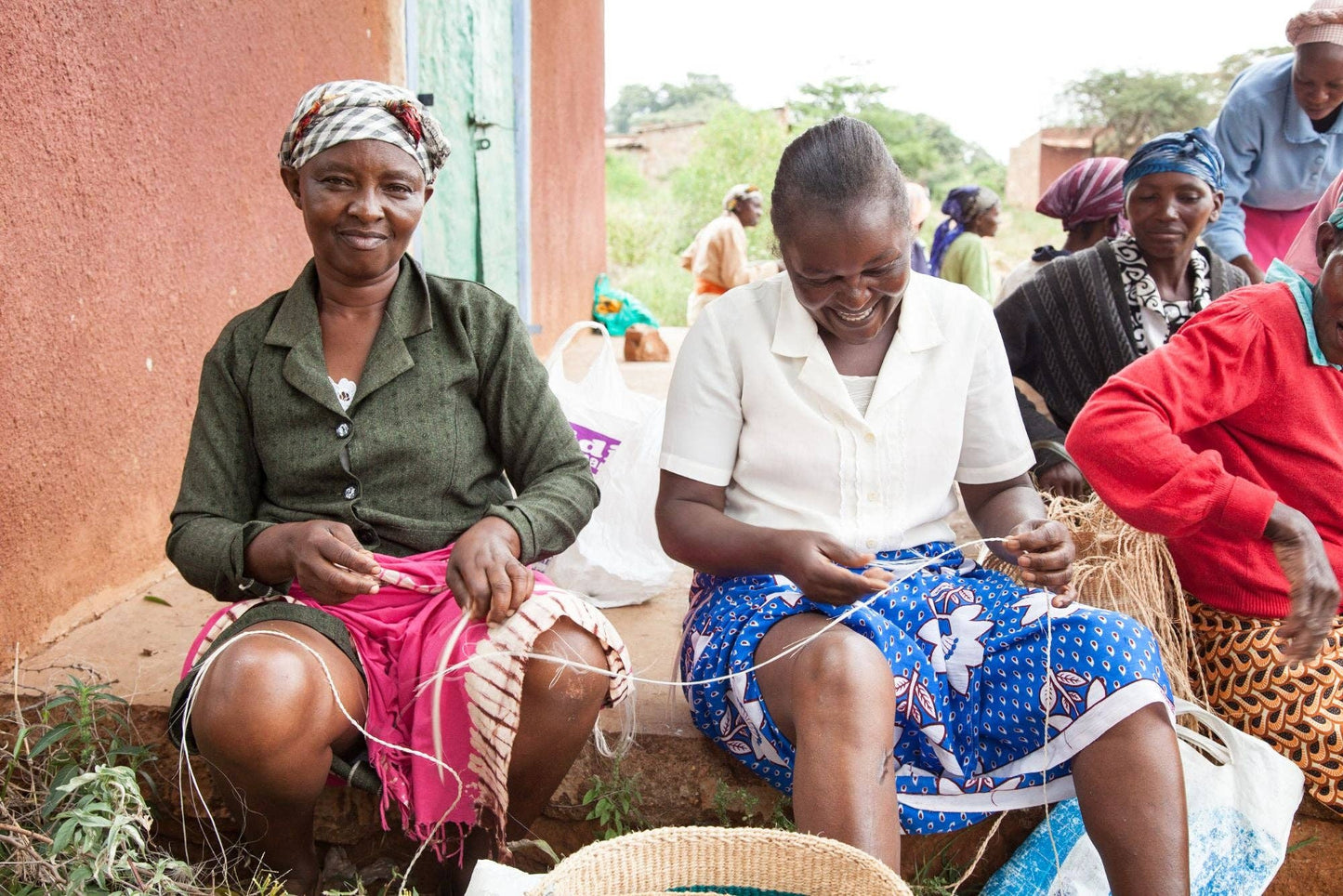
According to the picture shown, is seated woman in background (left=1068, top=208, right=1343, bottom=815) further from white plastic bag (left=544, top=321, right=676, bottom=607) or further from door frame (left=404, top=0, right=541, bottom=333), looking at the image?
door frame (left=404, top=0, right=541, bottom=333)

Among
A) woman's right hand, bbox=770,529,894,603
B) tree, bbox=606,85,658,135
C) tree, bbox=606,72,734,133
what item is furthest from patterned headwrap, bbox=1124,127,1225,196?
tree, bbox=606,85,658,135

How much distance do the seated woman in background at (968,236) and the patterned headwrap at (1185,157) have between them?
3.66m

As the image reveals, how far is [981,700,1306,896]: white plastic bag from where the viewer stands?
2088mm

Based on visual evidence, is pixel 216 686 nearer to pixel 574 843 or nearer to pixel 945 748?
pixel 574 843

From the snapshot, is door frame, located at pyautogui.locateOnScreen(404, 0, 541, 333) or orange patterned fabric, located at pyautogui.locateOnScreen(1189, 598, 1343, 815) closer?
orange patterned fabric, located at pyautogui.locateOnScreen(1189, 598, 1343, 815)

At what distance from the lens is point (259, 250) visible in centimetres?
340

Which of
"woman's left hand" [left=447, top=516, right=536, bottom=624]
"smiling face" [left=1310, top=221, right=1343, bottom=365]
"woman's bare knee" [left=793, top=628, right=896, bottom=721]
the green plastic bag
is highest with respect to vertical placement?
"smiling face" [left=1310, top=221, right=1343, bottom=365]

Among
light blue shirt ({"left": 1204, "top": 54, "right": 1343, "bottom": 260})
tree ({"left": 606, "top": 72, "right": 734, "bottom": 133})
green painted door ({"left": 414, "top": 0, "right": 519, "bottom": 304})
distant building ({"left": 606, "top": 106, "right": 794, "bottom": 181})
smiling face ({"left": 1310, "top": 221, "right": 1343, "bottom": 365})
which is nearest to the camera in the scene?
smiling face ({"left": 1310, "top": 221, "right": 1343, "bottom": 365})

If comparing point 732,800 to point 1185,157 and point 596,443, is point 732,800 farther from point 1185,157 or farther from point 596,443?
point 1185,157

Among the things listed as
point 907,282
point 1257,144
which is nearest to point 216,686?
point 907,282

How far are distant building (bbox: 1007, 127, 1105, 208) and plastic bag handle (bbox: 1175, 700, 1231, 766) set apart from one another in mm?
20189

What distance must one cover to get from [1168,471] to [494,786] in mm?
1384

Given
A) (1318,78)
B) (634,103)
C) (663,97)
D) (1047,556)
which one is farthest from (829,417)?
(634,103)

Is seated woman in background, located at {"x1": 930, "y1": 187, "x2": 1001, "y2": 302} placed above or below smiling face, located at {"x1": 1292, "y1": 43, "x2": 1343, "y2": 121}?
below
